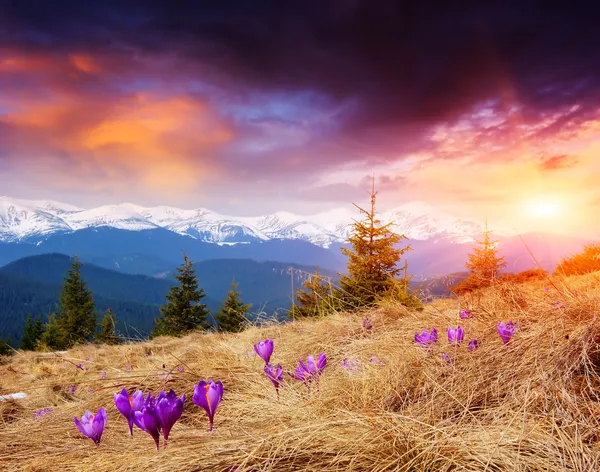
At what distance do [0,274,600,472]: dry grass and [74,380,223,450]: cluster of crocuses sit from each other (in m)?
0.10

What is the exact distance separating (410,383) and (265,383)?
92 cm

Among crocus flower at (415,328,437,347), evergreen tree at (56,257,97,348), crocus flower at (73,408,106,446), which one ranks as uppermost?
crocus flower at (415,328,437,347)

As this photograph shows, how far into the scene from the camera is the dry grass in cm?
112

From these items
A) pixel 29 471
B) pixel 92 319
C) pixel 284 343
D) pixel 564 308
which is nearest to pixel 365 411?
pixel 29 471

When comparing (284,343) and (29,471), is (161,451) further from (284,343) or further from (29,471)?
(284,343)

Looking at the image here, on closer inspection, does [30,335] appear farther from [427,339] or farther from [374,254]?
[427,339]

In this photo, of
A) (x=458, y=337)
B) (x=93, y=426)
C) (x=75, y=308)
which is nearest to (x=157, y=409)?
(x=93, y=426)

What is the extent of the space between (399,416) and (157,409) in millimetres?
783

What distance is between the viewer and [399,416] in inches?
48.7

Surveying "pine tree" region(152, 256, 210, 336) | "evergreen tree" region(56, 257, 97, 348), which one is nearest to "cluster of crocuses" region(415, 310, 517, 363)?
"pine tree" region(152, 256, 210, 336)

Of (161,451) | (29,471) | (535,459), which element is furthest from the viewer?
(29,471)

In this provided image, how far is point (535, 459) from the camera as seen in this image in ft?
3.54

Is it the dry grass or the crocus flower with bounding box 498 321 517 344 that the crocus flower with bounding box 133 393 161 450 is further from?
the crocus flower with bounding box 498 321 517 344

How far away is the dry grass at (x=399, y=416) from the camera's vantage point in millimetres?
1118
